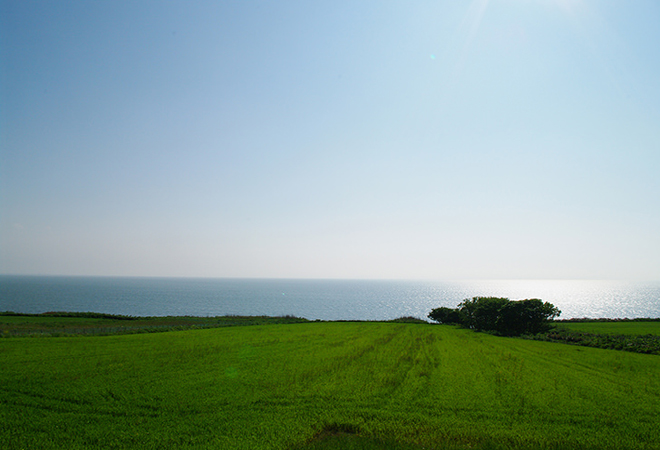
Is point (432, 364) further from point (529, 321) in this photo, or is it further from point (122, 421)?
point (529, 321)

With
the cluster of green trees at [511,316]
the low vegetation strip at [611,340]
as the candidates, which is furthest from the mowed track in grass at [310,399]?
the cluster of green trees at [511,316]

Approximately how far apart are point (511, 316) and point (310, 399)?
176 ft

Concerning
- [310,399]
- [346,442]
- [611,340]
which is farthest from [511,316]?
[346,442]

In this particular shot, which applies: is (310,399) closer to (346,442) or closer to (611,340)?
(346,442)

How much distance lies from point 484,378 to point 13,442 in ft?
82.5

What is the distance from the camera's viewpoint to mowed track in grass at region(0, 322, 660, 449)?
13.0 metres

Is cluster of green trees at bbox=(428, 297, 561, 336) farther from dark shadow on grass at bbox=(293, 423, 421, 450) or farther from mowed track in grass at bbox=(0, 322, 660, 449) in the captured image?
dark shadow on grass at bbox=(293, 423, 421, 450)

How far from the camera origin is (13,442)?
12125mm

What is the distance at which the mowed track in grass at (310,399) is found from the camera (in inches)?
513

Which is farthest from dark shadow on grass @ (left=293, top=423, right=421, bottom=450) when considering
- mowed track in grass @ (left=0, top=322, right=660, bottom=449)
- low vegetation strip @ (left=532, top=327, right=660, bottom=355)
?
low vegetation strip @ (left=532, top=327, right=660, bottom=355)

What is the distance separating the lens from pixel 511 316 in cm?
5828

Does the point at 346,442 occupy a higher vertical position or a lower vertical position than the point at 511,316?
higher

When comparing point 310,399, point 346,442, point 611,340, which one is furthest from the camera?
point 611,340

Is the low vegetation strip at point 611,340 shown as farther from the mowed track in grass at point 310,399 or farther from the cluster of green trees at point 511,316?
the mowed track in grass at point 310,399
